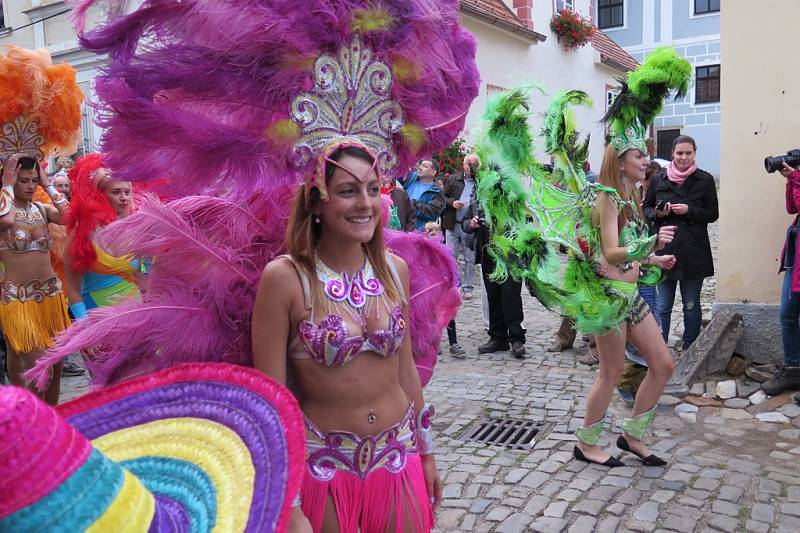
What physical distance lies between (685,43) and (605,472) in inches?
1005

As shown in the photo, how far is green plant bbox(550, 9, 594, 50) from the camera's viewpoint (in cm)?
1664

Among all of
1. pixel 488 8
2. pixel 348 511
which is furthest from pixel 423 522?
pixel 488 8

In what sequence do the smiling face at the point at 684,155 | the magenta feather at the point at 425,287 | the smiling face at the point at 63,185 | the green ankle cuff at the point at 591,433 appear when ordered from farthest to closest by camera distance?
the smiling face at the point at 63,185, the smiling face at the point at 684,155, the green ankle cuff at the point at 591,433, the magenta feather at the point at 425,287

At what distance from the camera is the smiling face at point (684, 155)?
21.9 feet

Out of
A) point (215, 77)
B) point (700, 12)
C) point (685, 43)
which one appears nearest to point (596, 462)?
point (215, 77)

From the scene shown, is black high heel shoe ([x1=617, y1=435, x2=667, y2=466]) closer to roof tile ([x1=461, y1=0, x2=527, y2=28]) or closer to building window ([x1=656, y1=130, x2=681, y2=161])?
roof tile ([x1=461, y1=0, x2=527, y2=28])

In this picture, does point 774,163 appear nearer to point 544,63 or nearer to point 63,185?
point 63,185

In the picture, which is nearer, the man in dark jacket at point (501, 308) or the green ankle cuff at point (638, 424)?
the green ankle cuff at point (638, 424)

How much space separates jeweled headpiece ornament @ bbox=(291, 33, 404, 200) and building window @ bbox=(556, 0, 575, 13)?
52.5 ft

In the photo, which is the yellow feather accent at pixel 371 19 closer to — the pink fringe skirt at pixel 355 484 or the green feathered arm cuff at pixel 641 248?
the pink fringe skirt at pixel 355 484

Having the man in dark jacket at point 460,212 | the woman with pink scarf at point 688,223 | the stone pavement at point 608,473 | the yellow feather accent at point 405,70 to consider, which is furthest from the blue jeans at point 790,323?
the yellow feather accent at point 405,70

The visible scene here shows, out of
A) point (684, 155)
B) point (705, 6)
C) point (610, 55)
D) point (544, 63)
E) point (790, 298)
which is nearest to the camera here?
point (790, 298)

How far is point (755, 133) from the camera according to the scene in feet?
20.7

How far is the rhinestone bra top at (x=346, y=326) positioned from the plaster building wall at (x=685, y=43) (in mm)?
25447
